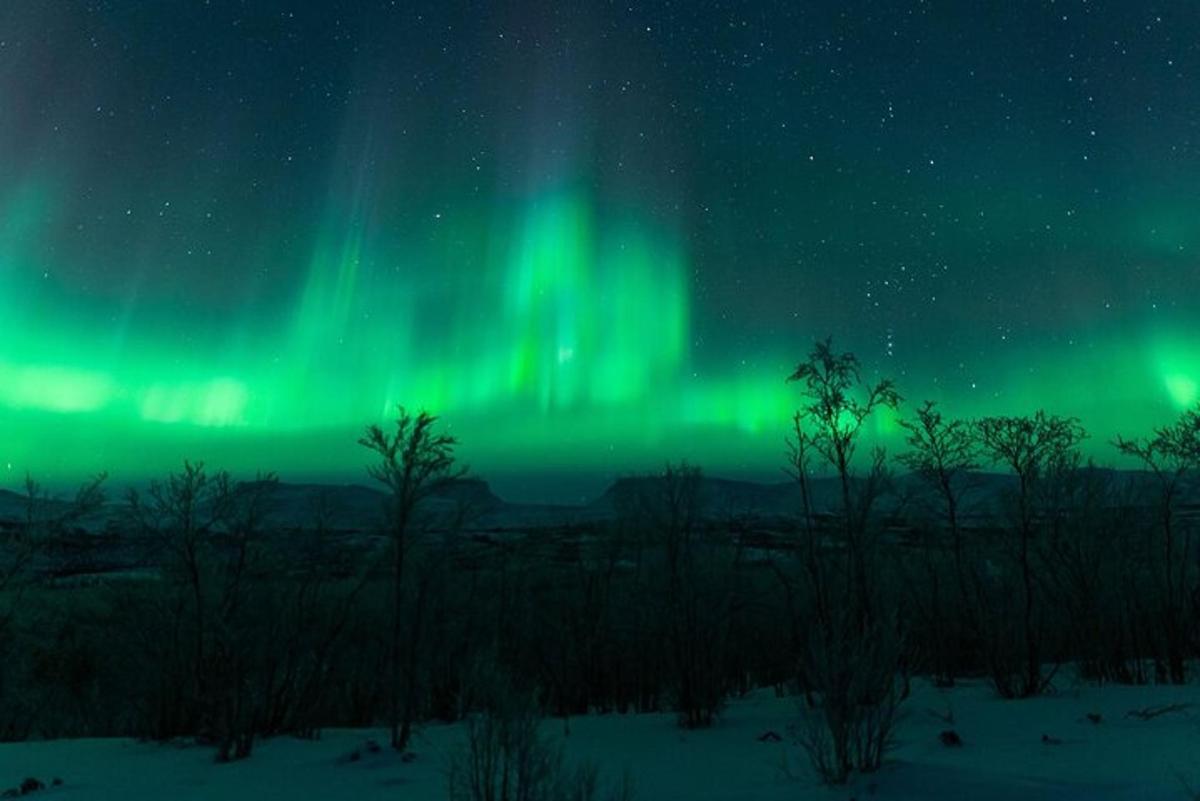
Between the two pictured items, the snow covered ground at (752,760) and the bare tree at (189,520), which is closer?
the snow covered ground at (752,760)

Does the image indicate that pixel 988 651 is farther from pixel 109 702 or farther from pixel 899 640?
pixel 109 702

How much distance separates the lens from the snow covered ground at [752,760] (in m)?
7.70

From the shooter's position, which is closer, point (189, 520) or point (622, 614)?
point (189, 520)

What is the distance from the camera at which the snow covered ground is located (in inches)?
303

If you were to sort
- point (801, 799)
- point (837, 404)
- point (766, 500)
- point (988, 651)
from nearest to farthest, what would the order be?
point (801, 799)
point (988, 651)
point (837, 404)
point (766, 500)

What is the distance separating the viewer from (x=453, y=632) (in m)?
20.9

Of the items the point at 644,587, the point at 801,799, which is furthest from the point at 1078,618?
the point at 801,799

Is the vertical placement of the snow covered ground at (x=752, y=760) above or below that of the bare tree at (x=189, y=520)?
below

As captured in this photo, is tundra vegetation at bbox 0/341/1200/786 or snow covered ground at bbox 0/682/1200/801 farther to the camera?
tundra vegetation at bbox 0/341/1200/786

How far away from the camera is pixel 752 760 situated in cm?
967

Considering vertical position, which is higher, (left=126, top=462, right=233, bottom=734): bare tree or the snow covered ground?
(left=126, top=462, right=233, bottom=734): bare tree

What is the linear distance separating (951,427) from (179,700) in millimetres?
15250

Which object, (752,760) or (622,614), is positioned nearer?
(752,760)

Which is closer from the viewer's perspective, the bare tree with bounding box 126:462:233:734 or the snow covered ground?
the snow covered ground
